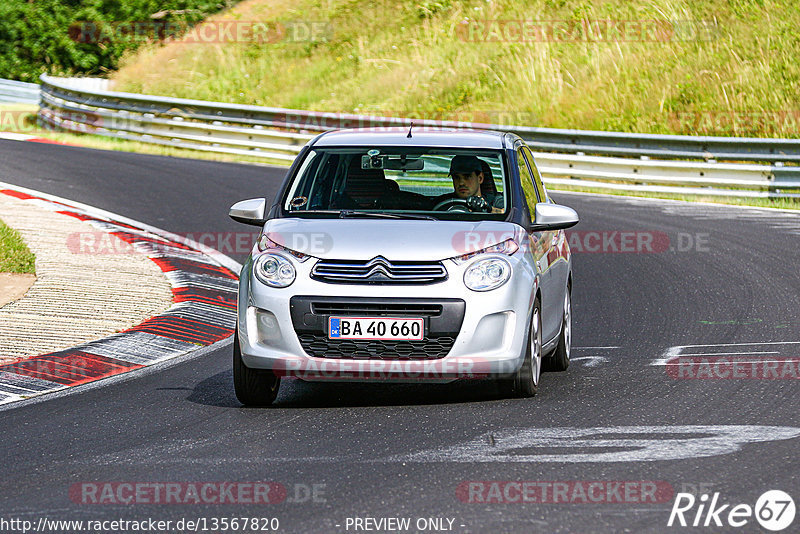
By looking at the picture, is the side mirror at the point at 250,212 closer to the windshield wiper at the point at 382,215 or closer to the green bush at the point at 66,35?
the windshield wiper at the point at 382,215

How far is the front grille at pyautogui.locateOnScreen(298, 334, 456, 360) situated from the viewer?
746 centimetres

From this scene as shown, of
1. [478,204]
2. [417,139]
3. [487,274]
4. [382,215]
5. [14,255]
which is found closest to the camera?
[487,274]

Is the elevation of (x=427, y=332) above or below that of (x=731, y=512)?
above

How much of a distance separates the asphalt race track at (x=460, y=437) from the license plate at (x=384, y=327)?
47 cm

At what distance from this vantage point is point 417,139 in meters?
8.85

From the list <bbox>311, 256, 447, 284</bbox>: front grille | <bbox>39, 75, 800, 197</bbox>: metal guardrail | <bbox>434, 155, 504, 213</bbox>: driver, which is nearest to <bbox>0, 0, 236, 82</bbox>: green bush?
<bbox>39, 75, 800, 197</bbox>: metal guardrail

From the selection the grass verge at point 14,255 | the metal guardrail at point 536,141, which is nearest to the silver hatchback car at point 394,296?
the grass verge at point 14,255

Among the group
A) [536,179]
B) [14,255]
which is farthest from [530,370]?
[14,255]

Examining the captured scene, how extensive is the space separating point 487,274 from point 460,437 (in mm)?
1146

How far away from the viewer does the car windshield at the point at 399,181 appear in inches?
333

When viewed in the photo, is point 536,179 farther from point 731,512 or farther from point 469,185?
point 731,512

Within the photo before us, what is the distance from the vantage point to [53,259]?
13.4 metres

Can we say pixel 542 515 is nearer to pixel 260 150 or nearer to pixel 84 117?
pixel 260 150

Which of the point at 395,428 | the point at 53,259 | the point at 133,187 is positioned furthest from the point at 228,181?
the point at 395,428
